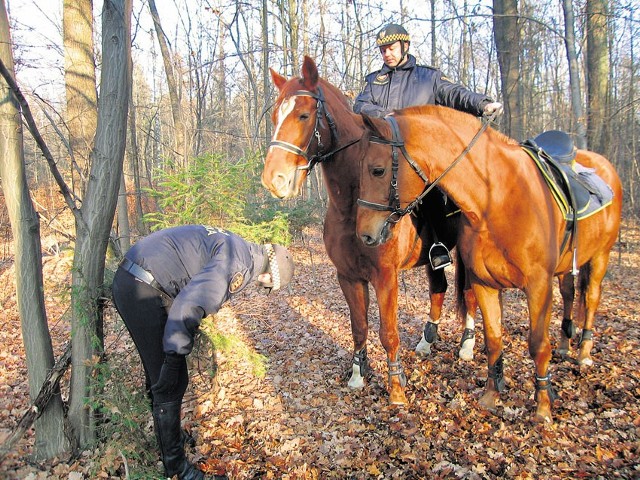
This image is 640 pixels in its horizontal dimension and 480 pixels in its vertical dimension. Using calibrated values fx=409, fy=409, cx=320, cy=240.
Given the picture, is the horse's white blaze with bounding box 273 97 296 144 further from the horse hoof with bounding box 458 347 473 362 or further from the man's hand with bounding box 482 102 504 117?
the horse hoof with bounding box 458 347 473 362

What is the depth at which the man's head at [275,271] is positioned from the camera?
305 centimetres

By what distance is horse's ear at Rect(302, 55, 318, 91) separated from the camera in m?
3.29

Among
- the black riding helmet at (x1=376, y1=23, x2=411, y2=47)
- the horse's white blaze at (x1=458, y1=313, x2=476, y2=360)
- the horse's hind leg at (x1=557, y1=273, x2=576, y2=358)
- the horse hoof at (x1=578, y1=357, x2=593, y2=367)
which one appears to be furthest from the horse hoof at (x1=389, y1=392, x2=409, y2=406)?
the black riding helmet at (x1=376, y1=23, x2=411, y2=47)

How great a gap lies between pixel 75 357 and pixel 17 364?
3469 millimetres

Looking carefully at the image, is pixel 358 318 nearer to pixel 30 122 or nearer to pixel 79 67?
pixel 30 122

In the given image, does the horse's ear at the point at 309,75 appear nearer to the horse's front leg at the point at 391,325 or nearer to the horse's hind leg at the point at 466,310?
the horse's front leg at the point at 391,325

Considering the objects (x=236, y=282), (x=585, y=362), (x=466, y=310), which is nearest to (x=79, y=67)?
(x=236, y=282)

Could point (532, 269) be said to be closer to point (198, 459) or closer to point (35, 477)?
point (198, 459)

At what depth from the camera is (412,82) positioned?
427 centimetres

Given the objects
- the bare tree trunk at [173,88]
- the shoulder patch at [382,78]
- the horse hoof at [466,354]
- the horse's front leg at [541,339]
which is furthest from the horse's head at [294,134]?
the bare tree trunk at [173,88]

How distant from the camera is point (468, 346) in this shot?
4.74 metres

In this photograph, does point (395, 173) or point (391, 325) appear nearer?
point (395, 173)

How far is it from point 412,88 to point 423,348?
9.79 feet

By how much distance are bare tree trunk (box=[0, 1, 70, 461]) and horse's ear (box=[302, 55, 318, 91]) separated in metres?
2.10
